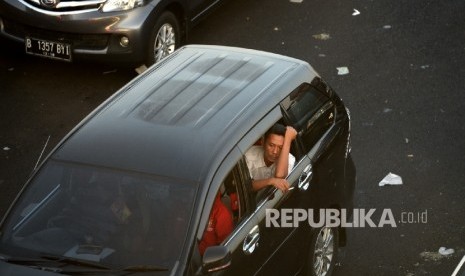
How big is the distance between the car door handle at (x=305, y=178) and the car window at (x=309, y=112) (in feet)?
0.50

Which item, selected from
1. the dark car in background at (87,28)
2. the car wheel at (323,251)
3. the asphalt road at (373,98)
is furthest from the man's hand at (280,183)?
the dark car in background at (87,28)

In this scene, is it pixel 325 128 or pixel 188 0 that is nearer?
pixel 325 128

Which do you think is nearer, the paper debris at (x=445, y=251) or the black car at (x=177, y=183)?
the black car at (x=177, y=183)

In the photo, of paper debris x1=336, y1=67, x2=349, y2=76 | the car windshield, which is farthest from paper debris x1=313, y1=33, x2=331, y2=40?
the car windshield

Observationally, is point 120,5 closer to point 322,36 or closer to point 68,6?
point 68,6

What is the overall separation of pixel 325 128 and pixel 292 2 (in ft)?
18.7

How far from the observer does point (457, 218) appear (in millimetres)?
9086

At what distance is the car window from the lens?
755 cm

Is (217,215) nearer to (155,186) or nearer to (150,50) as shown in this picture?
(155,186)

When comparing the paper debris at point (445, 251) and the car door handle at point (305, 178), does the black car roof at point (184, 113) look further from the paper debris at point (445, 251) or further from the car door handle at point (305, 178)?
the paper debris at point (445, 251)

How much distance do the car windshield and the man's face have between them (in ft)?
3.27

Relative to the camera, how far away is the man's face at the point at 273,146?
7.29 meters

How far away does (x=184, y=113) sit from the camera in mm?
7055

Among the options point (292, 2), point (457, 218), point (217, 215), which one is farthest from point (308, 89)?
point (292, 2)
